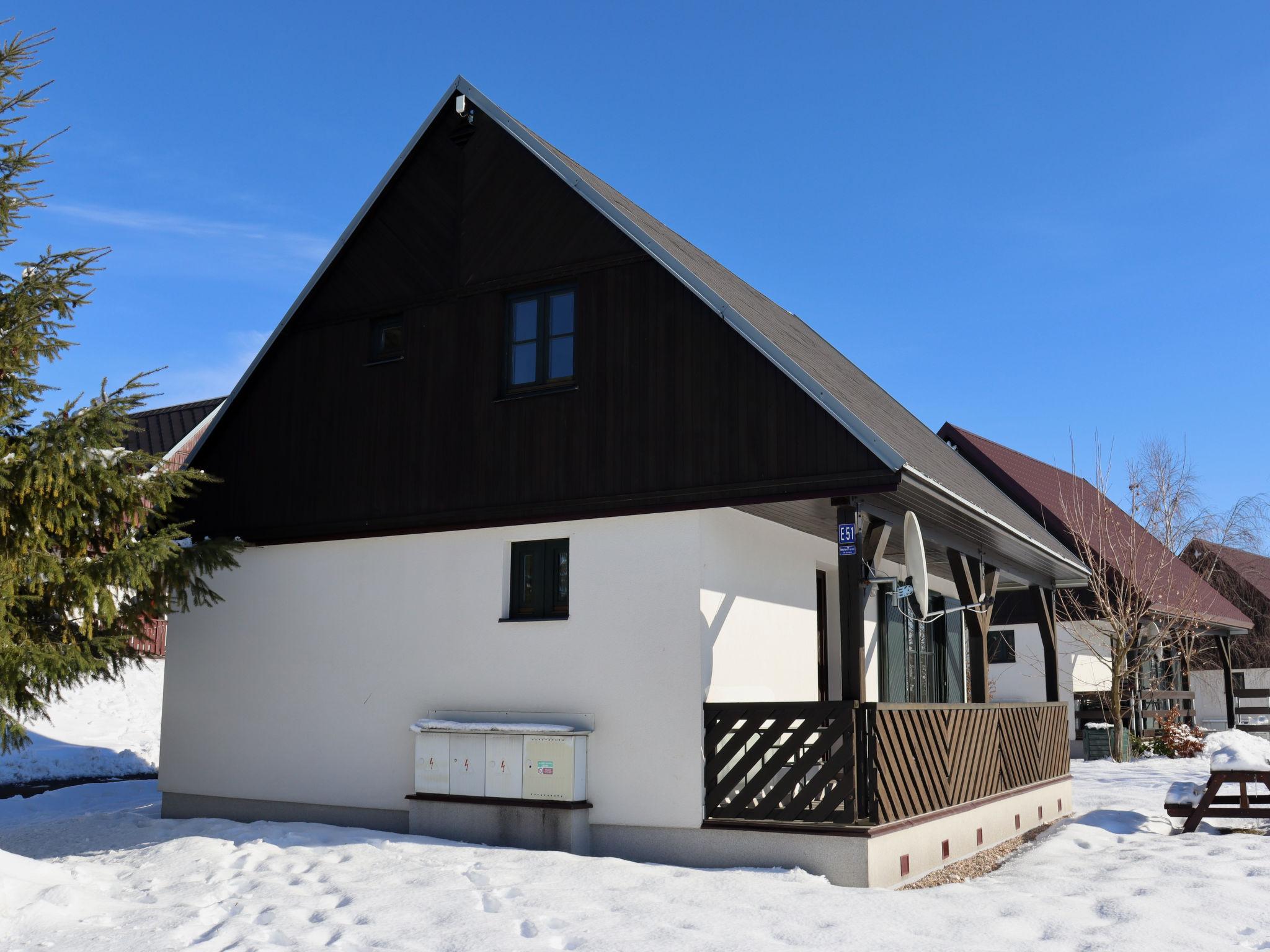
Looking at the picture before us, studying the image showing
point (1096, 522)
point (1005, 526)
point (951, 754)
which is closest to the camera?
point (951, 754)

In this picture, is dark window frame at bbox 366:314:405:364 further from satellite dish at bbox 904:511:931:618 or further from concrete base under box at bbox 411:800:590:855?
satellite dish at bbox 904:511:931:618

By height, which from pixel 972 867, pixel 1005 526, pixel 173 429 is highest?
pixel 173 429

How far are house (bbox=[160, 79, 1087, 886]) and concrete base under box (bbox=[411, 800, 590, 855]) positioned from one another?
0.03 m

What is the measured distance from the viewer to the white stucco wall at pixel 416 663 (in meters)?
10.3

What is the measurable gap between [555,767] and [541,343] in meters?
4.12

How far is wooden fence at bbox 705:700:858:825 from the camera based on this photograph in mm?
9508

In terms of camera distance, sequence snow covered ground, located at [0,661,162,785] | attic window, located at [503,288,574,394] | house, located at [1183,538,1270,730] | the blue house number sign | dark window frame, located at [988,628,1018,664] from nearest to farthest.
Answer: the blue house number sign < attic window, located at [503,288,574,394] < snow covered ground, located at [0,661,162,785] < dark window frame, located at [988,628,1018,664] < house, located at [1183,538,1270,730]

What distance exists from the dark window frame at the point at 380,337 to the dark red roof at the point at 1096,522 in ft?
50.1

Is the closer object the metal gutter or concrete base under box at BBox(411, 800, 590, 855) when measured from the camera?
the metal gutter

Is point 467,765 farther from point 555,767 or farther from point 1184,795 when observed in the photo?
point 1184,795

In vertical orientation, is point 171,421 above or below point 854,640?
above

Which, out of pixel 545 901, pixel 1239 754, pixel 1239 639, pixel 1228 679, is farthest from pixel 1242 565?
pixel 545 901

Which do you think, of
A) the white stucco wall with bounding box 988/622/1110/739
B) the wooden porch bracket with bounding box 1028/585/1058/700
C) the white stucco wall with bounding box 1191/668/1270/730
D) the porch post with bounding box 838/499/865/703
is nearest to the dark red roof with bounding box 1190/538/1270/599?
the white stucco wall with bounding box 1191/668/1270/730

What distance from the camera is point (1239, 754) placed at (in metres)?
12.6
